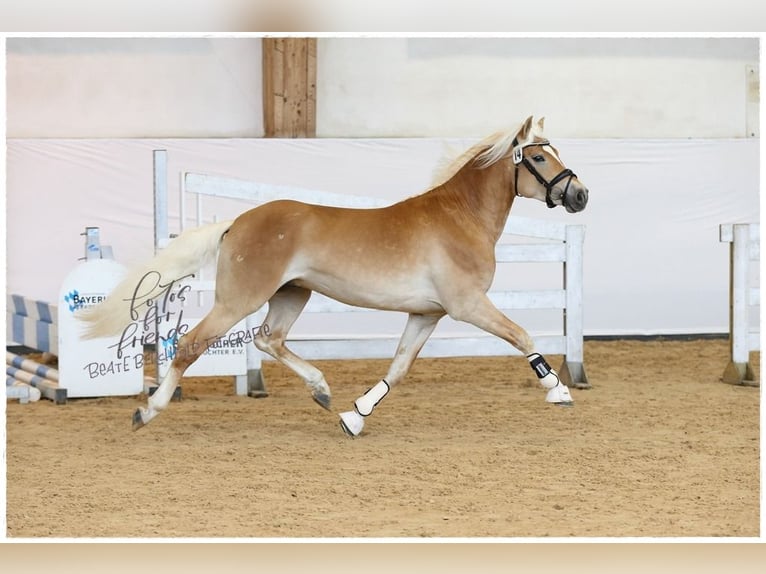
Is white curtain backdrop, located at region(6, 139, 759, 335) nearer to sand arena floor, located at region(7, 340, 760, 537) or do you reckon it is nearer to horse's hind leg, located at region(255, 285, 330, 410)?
sand arena floor, located at region(7, 340, 760, 537)

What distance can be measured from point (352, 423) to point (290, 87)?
16.1ft

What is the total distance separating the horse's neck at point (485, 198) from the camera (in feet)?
17.0

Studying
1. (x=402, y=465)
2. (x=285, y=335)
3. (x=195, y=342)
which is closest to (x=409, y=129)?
(x=285, y=335)

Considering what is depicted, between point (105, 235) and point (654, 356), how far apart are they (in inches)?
193

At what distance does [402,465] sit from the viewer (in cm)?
460

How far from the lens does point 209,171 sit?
902 centimetres

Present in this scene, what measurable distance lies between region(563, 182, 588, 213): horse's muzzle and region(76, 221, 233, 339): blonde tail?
1.70 m

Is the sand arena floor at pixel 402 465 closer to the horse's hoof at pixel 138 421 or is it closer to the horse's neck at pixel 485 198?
the horse's hoof at pixel 138 421

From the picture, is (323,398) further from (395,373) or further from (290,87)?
(290,87)

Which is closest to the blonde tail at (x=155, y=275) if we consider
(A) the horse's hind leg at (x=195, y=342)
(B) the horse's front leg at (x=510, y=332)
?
(A) the horse's hind leg at (x=195, y=342)

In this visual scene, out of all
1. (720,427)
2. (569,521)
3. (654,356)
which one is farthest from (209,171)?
(569,521)

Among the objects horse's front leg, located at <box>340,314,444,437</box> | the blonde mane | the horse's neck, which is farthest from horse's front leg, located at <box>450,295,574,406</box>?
the blonde mane

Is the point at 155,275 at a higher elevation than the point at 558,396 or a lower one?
higher

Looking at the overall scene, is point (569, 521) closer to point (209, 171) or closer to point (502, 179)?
point (502, 179)
